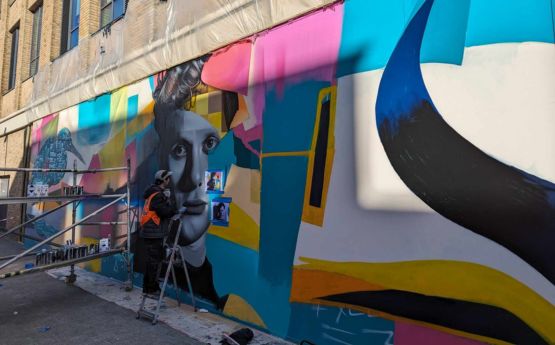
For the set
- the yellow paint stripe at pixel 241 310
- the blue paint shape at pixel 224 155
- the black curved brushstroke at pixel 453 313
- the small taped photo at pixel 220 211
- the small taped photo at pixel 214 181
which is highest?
the blue paint shape at pixel 224 155

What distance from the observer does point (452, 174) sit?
11.1ft

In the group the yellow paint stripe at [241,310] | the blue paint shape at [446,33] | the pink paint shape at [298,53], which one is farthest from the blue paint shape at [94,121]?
the blue paint shape at [446,33]

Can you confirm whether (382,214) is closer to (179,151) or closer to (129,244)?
(179,151)

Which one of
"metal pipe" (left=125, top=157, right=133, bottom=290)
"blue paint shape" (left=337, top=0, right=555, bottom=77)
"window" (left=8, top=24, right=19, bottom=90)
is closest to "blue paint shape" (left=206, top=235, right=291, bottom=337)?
"metal pipe" (left=125, top=157, right=133, bottom=290)

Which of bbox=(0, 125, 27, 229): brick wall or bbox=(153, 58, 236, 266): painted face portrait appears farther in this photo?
bbox=(0, 125, 27, 229): brick wall

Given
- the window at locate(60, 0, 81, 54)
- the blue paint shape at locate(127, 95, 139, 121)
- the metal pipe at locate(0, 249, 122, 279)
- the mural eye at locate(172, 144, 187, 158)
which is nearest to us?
the metal pipe at locate(0, 249, 122, 279)

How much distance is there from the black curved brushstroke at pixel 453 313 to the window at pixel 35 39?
14.2 meters

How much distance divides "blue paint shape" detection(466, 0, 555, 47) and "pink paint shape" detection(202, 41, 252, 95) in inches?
113

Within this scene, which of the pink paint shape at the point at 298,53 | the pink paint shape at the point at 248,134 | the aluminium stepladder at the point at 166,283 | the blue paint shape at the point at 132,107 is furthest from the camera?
the blue paint shape at the point at 132,107

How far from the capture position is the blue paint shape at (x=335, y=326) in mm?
3730

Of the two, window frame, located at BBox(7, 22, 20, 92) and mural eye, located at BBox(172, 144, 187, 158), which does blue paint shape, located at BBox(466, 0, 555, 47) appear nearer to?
mural eye, located at BBox(172, 144, 187, 158)

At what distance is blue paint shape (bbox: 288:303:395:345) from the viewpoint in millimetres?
3730

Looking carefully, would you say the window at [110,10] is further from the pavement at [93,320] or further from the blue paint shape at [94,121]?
the pavement at [93,320]

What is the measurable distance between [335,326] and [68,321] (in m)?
3.65
